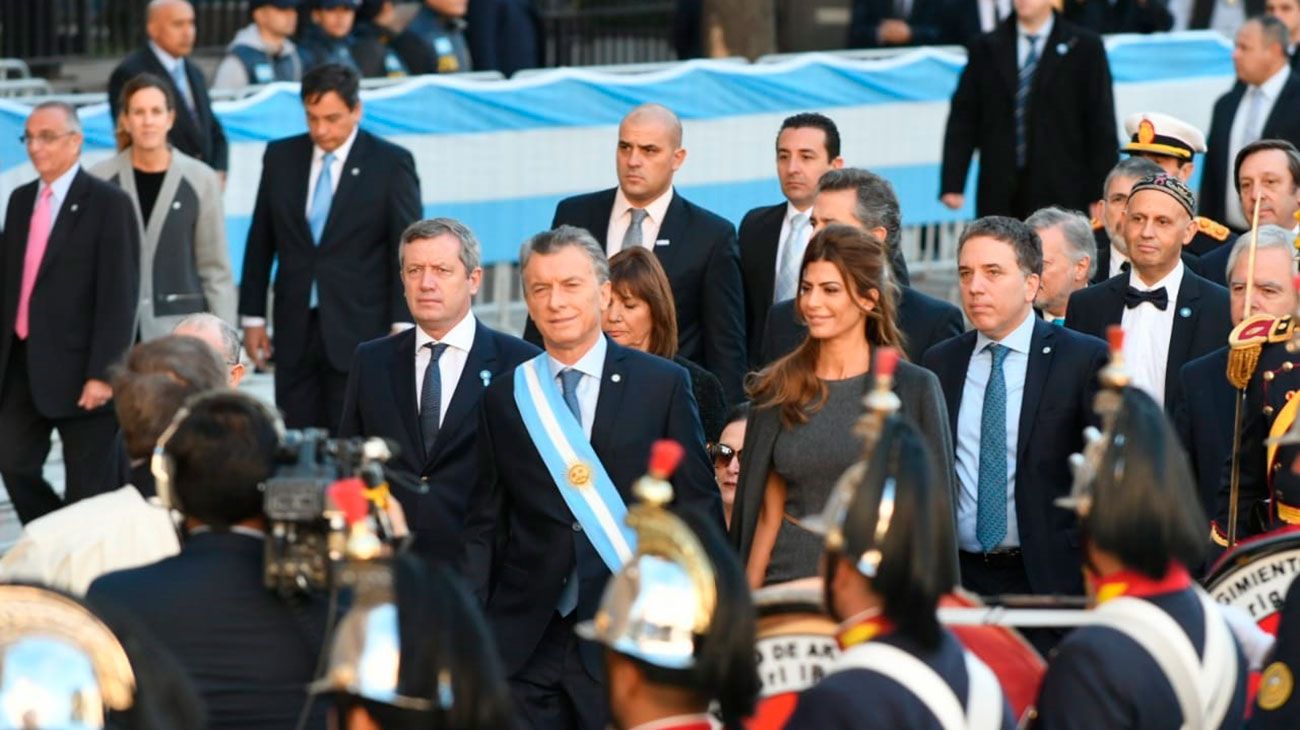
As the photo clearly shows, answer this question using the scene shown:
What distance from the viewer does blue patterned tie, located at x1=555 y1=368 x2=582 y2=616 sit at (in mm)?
7586

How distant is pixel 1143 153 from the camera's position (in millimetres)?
11180

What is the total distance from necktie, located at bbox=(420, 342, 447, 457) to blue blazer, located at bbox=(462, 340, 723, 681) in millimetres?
780

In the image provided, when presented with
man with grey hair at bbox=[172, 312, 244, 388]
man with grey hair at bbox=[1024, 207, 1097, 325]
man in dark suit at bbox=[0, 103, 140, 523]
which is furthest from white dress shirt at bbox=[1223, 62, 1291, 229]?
man with grey hair at bbox=[172, 312, 244, 388]

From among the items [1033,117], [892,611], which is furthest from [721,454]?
[1033,117]

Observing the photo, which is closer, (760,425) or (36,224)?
(760,425)

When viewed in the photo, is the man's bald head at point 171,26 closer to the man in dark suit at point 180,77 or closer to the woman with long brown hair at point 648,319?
→ the man in dark suit at point 180,77

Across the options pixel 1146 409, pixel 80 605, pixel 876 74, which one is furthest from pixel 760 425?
pixel 876 74

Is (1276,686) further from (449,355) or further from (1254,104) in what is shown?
(1254,104)

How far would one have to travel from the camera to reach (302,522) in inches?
200

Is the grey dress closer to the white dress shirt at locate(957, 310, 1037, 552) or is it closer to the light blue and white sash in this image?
the light blue and white sash

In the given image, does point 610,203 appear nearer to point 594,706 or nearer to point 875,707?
point 594,706

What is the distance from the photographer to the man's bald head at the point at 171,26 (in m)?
13.5

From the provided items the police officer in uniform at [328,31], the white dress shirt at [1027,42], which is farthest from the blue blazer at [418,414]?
the police officer in uniform at [328,31]

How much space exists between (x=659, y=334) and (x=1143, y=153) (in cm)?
336
